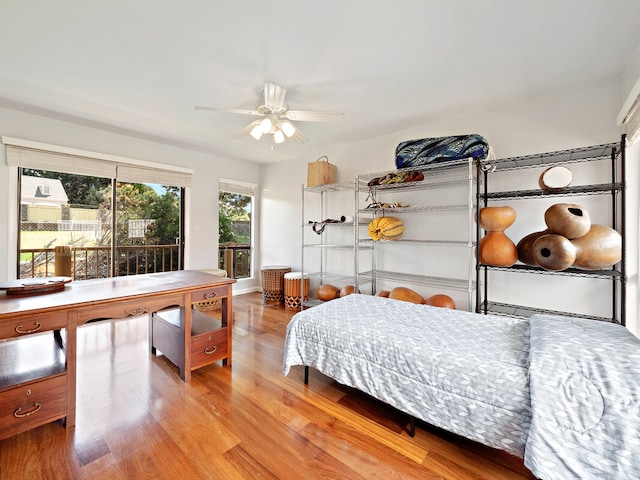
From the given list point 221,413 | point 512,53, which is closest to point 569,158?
point 512,53

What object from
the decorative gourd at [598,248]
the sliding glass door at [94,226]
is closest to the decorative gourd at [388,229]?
the decorative gourd at [598,248]

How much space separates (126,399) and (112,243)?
2503 mm

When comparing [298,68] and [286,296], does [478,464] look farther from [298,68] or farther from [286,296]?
[286,296]

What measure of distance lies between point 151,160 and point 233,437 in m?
3.68

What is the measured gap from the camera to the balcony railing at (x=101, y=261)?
124 inches

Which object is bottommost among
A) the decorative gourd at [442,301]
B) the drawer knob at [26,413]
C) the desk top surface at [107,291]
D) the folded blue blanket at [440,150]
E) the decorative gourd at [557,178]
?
the drawer knob at [26,413]

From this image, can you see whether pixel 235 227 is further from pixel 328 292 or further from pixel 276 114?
pixel 276 114

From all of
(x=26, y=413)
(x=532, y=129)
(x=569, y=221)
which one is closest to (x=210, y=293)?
(x=26, y=413)

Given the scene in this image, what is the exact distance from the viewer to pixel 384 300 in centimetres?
240

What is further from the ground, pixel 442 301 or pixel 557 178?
pixel 557 178

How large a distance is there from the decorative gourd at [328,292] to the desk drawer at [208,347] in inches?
66.2

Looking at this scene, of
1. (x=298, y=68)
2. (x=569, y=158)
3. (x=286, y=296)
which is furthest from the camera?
(x=286, y=296)

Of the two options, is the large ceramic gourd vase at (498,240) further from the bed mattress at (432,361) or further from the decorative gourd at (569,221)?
the bed mattress at (432,361)

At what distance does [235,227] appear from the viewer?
5.01 meters
